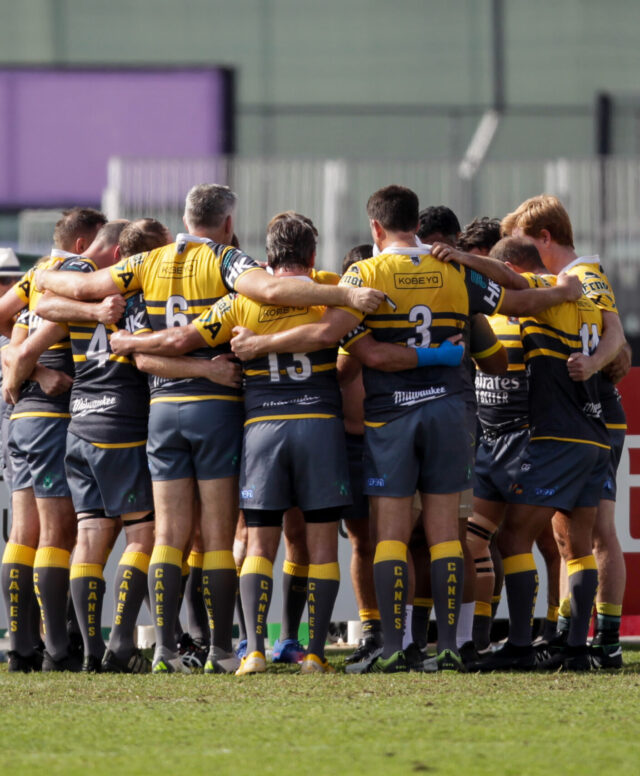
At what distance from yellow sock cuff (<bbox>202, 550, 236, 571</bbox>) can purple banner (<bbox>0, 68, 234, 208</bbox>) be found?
18.2m

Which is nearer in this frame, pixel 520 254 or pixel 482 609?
pixel 520 254

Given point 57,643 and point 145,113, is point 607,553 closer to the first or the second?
point 57,643

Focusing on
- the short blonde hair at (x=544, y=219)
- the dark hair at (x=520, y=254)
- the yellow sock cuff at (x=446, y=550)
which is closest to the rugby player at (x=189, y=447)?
the yellow sock cuff at (x=446, y=550)

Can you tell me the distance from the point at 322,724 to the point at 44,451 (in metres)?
2.53

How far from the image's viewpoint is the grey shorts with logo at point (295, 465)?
19.5 ft

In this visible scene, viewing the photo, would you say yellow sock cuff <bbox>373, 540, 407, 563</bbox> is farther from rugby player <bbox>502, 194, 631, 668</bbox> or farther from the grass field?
rugby player <bbox>502, 194, 631, 668</bbox>

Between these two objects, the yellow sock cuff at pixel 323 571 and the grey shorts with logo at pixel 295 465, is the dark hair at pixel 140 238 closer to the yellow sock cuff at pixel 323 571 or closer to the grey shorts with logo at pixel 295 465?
the grey shorts with logo at pixel 295 465

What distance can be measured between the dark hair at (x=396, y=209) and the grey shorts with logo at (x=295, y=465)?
91 cm

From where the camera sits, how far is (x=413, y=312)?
236 inches

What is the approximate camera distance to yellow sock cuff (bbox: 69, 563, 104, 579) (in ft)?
20.6

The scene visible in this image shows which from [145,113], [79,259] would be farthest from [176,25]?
[79,259]

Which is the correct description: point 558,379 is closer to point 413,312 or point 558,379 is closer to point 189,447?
point 413,312

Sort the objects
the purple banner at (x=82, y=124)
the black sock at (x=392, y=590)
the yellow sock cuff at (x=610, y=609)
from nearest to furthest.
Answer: the black sock at (x=392, y=590) → the yellow sock cuff at (x=610, y=609) → the purple banner at (x=82, y=124)

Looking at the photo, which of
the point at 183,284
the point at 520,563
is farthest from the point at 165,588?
the point at 520,563
